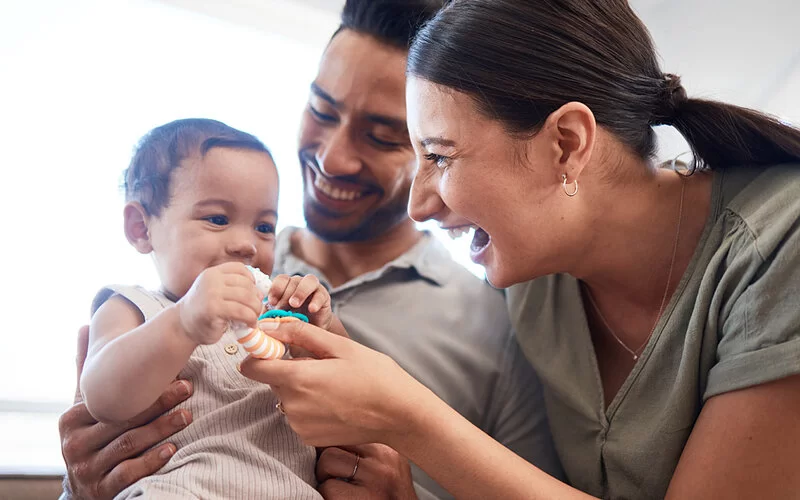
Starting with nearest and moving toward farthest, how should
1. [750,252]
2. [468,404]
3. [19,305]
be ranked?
[750,252] < [468,404] < [19,305]

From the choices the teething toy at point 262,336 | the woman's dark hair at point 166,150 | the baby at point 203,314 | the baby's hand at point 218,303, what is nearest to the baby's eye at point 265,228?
the baby at point 203,314

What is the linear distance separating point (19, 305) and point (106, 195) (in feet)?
1.29

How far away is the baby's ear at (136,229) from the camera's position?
1316 millimetres

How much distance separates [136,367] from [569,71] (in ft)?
2.68

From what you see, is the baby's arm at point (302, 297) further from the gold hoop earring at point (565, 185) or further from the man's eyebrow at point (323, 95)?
the man's eyebrow at point (323, 95)

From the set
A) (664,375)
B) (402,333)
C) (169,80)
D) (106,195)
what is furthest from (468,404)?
(169,80)

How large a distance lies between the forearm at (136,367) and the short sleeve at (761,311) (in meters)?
0.81

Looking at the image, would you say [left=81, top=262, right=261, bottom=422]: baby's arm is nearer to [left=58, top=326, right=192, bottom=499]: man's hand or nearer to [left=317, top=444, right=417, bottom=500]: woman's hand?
[left=58, top=326, right=192, bottom=499]: man's hand

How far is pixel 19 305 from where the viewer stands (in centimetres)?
211

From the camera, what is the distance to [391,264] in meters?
1.72

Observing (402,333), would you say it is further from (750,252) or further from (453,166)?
(750,252)

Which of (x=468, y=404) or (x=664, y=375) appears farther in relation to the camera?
(x=468, y=404)

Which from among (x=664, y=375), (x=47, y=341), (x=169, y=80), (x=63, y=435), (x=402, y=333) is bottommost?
(x=47, y=341)

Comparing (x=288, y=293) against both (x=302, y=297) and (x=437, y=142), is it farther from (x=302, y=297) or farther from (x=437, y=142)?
(x=437, y=142)
